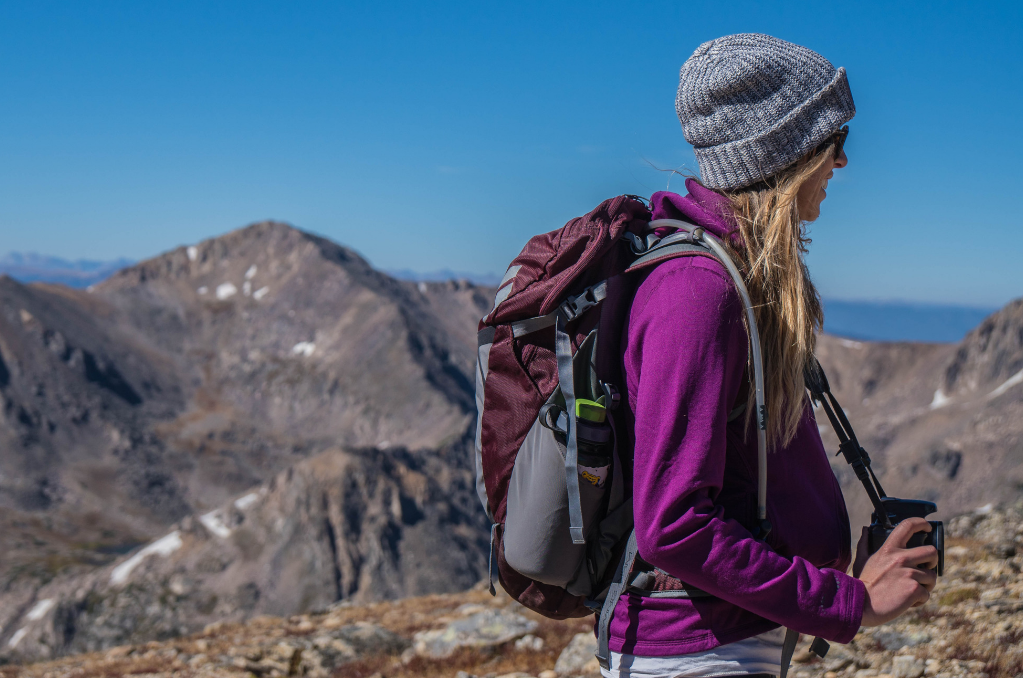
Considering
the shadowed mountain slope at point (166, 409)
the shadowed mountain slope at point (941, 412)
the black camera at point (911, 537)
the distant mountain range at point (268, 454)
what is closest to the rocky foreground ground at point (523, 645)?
the distant mountain range at point (268, 454)

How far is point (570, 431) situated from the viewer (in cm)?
254

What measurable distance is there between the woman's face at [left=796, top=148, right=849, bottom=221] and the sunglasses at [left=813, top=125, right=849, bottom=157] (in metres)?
0.03

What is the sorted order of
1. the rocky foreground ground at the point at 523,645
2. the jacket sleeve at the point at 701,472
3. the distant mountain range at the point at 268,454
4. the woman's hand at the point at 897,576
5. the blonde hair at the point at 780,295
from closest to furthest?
the jacket sleeve at the point at 701,472, the woman's hand at the point at 897,576, the blonde hair at the point at 780,295, the rocky foreground ground at the point at 523,645, the distant mountain range at the point at 268,454

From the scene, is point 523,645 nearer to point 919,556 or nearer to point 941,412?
point 919,556

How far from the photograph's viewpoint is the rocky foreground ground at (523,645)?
7512 millimetres

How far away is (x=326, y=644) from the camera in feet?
38.9

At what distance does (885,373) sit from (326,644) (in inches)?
6110

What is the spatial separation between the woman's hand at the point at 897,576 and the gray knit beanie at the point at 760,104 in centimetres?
137

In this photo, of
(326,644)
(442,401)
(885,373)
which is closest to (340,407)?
(442,401)

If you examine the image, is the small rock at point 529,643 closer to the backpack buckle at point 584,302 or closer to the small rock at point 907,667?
the small rock at point 907,667

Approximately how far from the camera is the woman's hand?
2.52 metres

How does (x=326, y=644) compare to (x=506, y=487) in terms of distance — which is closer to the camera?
(x=506, y=487)

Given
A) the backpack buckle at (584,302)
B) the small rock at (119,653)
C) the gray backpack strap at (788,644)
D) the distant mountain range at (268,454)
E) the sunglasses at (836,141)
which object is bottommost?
the distant mountain range at (268,454)

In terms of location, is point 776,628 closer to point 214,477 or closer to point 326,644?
point 326,644
